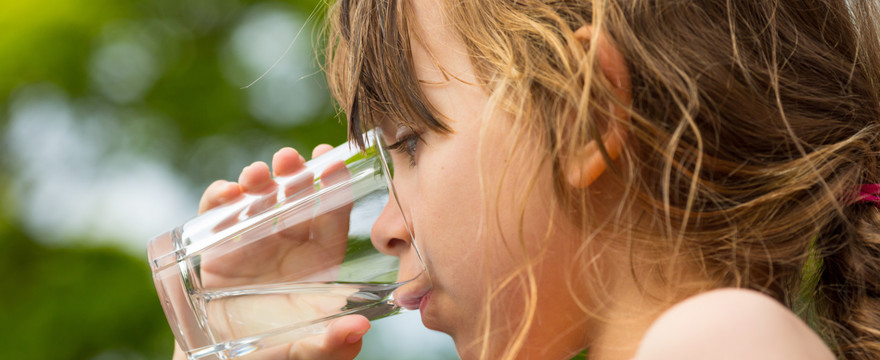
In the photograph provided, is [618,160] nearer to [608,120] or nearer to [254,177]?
[608,120]

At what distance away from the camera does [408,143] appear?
816 mm

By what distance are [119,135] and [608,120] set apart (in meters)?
1.92

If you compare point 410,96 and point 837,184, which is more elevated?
point 410,96

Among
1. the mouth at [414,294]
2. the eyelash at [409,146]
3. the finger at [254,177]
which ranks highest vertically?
the eyelash at [409,146]

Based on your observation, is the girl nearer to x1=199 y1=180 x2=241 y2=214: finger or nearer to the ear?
the ear

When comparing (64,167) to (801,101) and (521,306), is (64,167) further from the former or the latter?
(801,101)

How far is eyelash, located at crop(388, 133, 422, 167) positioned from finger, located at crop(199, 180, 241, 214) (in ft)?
1.00

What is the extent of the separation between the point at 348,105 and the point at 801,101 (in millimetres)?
468

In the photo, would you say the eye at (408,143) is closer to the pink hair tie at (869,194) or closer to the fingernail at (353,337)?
the fingernail at (353,337)

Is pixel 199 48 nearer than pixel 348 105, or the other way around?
pixel 348 105

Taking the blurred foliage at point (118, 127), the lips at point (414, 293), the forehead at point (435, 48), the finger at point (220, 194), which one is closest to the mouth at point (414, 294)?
the lips at point (414, 293)

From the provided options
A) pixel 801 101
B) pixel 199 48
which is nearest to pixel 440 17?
pixel 801 101

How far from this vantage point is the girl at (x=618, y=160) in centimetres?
70

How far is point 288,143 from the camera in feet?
7.63
